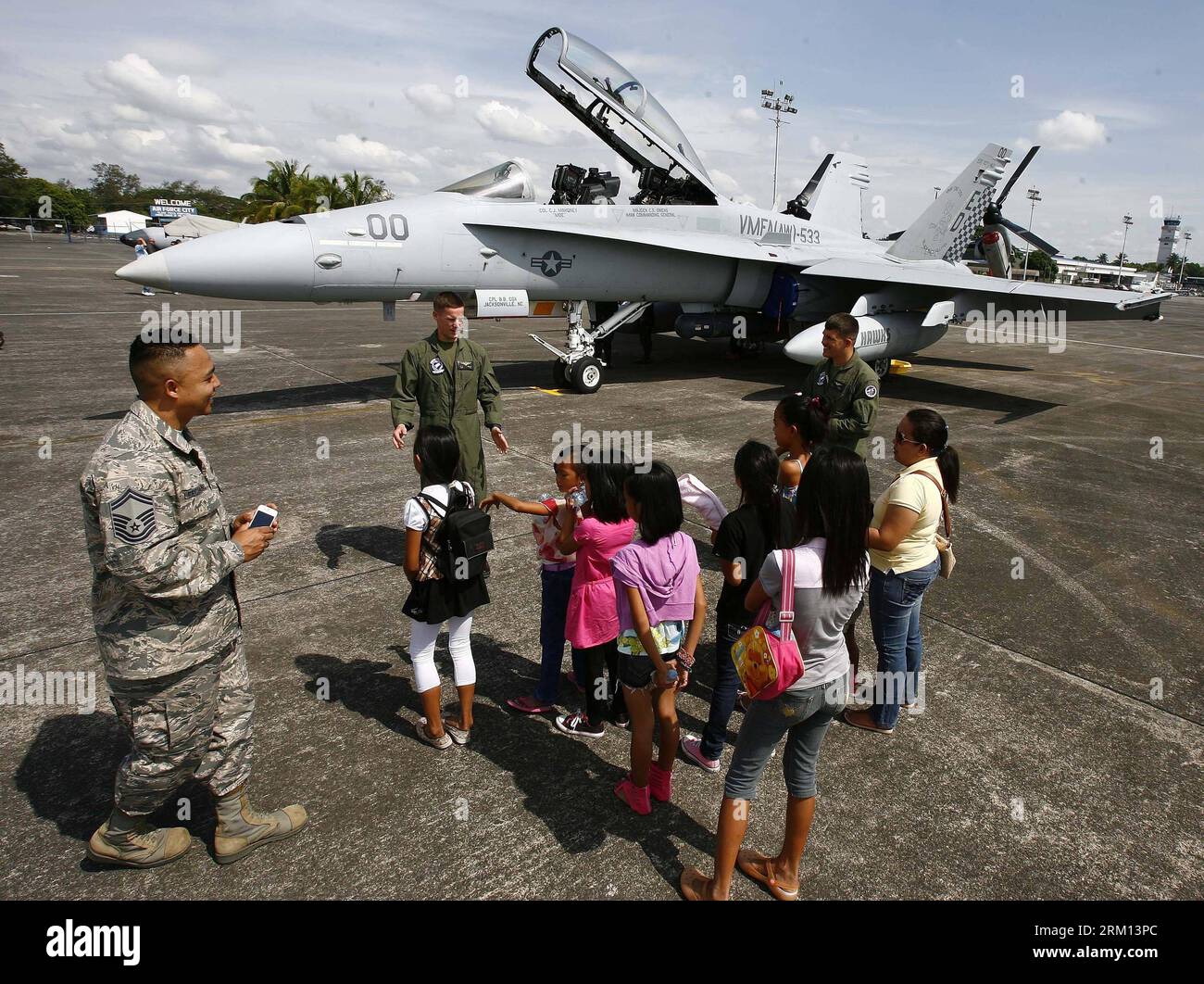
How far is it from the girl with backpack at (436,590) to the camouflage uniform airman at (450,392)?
161cm

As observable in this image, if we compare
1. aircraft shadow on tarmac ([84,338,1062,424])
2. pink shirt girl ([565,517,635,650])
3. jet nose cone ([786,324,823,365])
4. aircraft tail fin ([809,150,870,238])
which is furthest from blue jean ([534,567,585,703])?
aircraft tail fin ([809,150,870,238])

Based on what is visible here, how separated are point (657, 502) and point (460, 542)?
3.12ft

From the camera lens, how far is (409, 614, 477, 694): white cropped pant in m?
3.35

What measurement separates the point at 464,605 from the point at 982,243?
122 feet

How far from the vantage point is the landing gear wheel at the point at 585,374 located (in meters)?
11.4

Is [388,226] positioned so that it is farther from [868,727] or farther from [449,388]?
[868,727]

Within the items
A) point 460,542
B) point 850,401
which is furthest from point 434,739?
point 850,401

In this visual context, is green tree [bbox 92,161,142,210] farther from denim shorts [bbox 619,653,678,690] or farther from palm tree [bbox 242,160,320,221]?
denim shorts [bbox 619,653,678,690]

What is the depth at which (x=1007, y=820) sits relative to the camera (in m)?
3.14

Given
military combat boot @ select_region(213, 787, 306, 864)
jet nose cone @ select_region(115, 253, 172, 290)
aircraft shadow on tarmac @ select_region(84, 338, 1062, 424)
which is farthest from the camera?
aircraft shadow on tarmac @ select_region(84, 338, 1062, 424)

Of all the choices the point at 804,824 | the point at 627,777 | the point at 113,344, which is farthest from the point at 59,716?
the point at 113,344

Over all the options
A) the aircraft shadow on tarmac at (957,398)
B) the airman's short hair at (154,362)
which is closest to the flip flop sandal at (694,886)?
the airman's short hair at (154,362)

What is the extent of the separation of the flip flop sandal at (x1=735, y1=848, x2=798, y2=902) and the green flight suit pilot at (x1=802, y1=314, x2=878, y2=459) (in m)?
2.86
